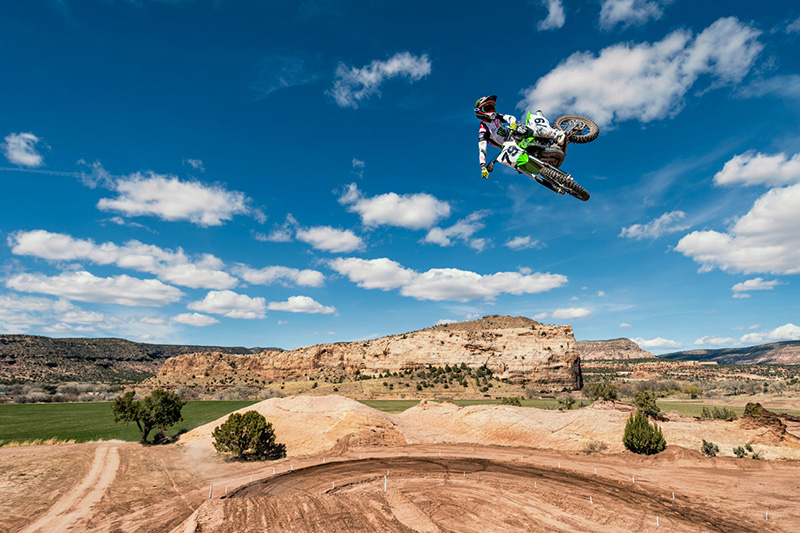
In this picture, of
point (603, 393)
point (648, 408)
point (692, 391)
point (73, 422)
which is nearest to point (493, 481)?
point (648, 408)

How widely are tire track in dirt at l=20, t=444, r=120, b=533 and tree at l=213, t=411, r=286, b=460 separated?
25.8 ft

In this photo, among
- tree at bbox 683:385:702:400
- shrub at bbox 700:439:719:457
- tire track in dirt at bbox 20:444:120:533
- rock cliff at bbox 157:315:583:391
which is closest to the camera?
tire track in dirt at bbox 20:444:120:533

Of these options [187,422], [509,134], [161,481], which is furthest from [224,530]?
[187,422]

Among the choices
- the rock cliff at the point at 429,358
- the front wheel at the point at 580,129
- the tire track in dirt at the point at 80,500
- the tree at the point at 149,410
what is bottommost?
the tire track in dirt at the point at 80,500

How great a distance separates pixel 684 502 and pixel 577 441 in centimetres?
1611

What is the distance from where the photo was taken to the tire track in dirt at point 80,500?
20422 millimetres

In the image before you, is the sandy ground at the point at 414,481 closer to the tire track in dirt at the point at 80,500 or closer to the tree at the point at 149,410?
the tire track in dirt at the point at 80,500

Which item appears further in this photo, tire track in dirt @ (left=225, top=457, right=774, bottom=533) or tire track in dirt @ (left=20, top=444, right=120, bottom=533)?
tire track in dirt @ (left=225, top=457, right=774, bottom=533)

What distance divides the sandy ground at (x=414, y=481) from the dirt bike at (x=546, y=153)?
→ 1698 cm

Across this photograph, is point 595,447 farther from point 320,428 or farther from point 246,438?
point 246,438

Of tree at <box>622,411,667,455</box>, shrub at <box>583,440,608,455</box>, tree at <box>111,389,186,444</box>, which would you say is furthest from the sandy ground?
tree at <box>111,389,186,444</box>

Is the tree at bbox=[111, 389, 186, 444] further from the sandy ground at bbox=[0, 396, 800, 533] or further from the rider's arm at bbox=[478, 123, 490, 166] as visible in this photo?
the rider's arm at bbox=[478, 123, 490, 166]

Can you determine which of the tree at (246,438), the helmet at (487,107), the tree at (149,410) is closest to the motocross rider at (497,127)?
the helmet at (487,107)

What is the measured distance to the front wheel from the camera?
50.5 feet
